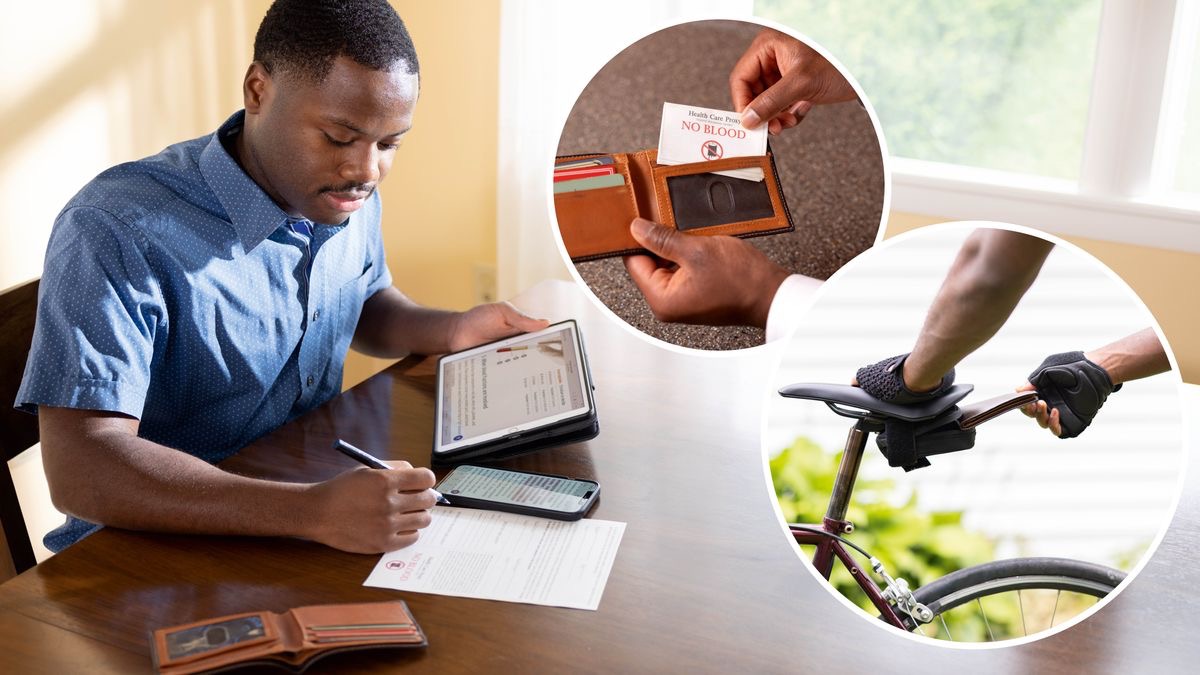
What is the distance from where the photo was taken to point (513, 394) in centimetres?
129

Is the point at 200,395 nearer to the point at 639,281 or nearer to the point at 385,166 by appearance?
the point at 385,166

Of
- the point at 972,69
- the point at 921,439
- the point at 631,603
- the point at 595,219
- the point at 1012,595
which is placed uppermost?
the point at 972,69

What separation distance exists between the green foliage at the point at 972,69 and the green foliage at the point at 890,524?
1730 millimetres

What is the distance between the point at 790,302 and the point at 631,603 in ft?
1.24

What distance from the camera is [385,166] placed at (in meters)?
1.29

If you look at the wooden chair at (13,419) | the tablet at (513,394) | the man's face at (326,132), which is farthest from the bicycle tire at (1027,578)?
the wooden chair at (13,419)

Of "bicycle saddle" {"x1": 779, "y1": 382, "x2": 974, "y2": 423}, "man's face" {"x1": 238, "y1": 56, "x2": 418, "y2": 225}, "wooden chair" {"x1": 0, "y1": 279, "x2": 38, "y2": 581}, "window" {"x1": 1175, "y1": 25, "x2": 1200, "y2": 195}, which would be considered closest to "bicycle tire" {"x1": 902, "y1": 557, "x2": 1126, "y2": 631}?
"bicycle saddle" {"x1": 779, "y1": 382, "x2": 974, "y2": 423}

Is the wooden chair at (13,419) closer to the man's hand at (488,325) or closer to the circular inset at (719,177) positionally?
the man's hand at (488,325)

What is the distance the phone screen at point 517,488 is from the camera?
110cm

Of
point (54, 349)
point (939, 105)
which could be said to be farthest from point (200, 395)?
point (939, 105)

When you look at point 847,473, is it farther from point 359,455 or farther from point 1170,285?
point 1170,285

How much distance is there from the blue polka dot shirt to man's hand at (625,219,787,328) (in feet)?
2.10

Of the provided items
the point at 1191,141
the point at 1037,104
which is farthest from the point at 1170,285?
the point at 1037,104

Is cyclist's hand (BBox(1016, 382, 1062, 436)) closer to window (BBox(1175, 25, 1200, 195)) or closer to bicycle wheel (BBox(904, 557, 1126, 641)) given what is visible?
bicycle wheel (BBox(904, 557, 1126, 641))
